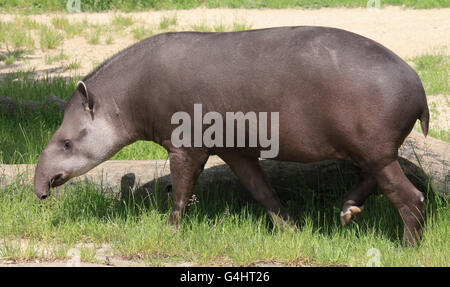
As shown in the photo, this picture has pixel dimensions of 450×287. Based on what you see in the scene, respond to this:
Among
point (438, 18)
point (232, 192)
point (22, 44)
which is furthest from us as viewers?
point (438, 18)

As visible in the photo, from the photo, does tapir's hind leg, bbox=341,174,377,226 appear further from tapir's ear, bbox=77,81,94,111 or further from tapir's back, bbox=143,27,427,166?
tapir's ear, bbox=77,81,94,111

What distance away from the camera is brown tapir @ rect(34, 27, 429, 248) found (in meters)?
4.12

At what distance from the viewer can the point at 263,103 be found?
4.35 metres

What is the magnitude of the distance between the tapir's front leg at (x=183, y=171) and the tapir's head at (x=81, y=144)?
483mm

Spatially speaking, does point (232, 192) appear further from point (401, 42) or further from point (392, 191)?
point (401, 42)

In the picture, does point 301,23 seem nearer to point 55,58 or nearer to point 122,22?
point 122,22

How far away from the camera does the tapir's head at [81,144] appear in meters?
4.84

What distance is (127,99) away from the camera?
15.7ft

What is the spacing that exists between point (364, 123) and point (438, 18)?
11773mm

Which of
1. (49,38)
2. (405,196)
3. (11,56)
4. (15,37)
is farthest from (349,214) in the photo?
(15,37)

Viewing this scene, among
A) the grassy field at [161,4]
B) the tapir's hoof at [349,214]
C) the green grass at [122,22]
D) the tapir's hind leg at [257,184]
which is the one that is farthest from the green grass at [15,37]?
the tapir's hoof at [349,214]

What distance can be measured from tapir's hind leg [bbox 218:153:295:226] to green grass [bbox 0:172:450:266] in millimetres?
126

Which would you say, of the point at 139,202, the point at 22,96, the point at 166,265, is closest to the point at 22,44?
Answer: the point at 22,96

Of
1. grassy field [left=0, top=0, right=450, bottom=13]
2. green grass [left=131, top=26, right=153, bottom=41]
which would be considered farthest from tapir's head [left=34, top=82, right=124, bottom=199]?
grassy field [left=0, top=0, right=450, bottom=13]
